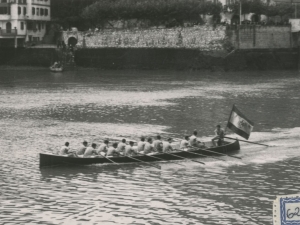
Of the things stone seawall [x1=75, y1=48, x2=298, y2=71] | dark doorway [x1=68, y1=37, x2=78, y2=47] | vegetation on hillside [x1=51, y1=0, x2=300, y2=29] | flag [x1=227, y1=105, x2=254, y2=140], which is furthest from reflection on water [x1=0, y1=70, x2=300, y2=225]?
dark doorway [x1=68, y1=37, x2=78, y2=47]

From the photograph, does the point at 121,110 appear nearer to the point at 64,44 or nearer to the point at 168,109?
the point at 168,109

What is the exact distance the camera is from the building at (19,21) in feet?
294

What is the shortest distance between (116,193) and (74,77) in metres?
55.0

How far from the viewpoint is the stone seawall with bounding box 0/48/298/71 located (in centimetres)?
8150

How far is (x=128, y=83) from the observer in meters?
70.0

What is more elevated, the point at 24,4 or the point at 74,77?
the point at 24,4

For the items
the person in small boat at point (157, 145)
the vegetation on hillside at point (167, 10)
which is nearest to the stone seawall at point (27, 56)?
the vegetation on hillside at point (167, 10)

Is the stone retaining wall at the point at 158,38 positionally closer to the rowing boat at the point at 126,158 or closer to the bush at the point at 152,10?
the bush at the point at 152,10

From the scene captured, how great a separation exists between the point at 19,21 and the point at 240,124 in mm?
63080

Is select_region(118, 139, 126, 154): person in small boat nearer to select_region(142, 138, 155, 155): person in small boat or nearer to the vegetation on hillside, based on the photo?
select_region(142, 138, 155, 155): person in small boat

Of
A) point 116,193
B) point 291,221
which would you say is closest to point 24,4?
point 116,193

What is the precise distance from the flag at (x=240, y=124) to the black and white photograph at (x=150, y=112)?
53mm

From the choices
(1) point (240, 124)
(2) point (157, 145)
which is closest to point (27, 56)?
(1) point (240, 124)

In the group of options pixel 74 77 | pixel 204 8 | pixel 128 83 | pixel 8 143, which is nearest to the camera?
pixel 8 143
